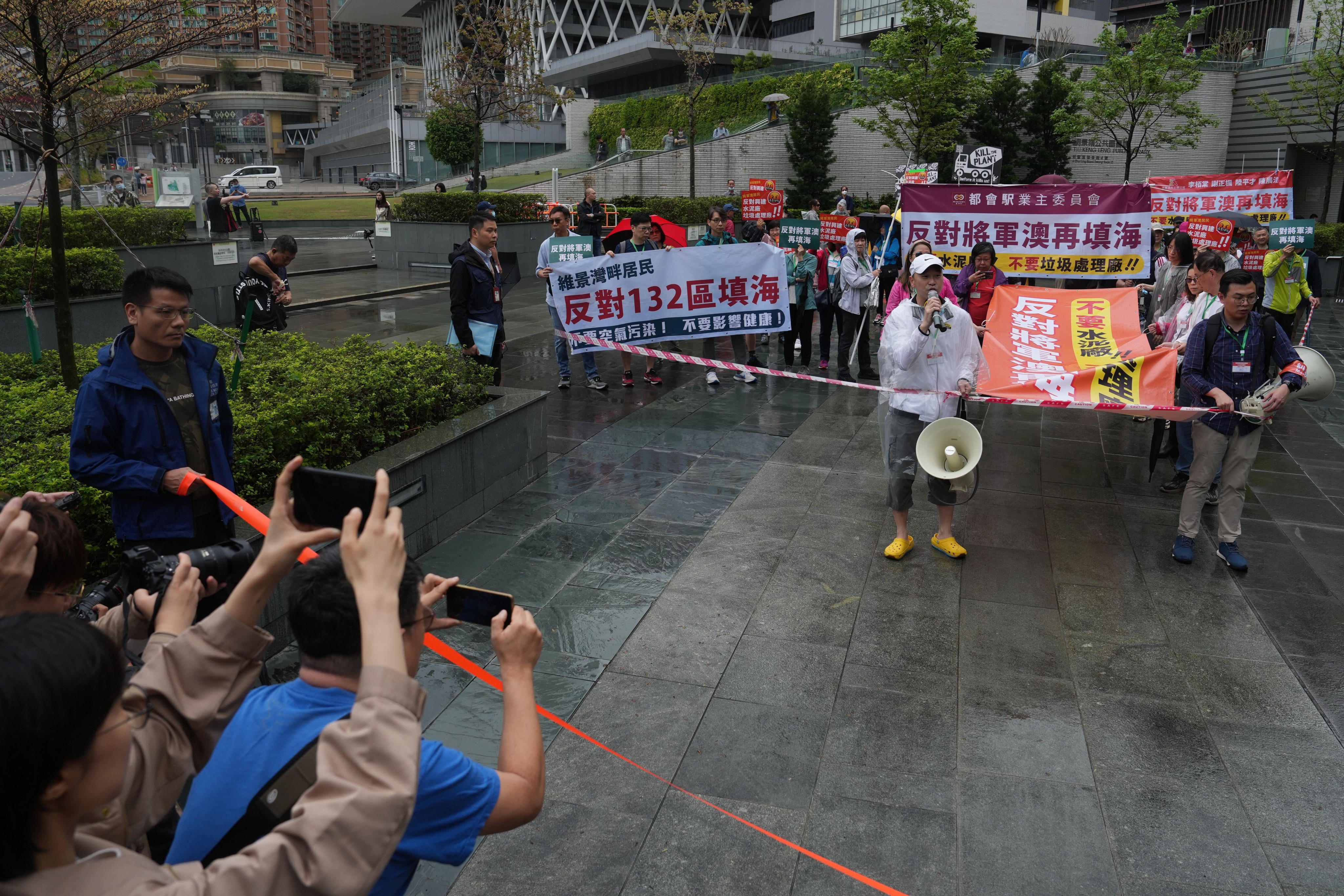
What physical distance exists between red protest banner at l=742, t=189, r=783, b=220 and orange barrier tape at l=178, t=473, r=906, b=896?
15.3 metres

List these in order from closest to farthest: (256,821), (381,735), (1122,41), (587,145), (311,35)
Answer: (381,735) → (256,821) → (1122,41) → (587,145) → (311,35)

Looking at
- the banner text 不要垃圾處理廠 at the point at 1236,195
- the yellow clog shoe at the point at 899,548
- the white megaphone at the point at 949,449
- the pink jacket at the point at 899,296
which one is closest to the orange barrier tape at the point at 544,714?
the yellow clog shoe at the point at 899,548

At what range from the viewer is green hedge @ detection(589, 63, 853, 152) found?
38.6 m

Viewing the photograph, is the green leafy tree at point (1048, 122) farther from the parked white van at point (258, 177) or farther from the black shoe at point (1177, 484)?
the parked white van at point (258, 177)

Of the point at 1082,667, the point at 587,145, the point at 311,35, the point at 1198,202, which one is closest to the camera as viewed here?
the point at 1082,667

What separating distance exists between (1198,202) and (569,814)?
14.4 metres

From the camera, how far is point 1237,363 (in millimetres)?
5859

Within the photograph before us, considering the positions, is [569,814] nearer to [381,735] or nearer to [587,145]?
[381,735]

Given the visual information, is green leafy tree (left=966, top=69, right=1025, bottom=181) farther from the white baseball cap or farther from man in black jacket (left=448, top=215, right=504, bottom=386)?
the white baseball cap

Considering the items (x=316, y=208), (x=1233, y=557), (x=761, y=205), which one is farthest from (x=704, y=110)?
(x=1233, y=557)

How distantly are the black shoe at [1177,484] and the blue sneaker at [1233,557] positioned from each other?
57.9 inches

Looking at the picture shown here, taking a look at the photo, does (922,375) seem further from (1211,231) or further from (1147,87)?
(1147,87)

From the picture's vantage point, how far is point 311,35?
125 m

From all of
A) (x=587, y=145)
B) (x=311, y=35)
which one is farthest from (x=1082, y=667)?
(x=311, y=35)
